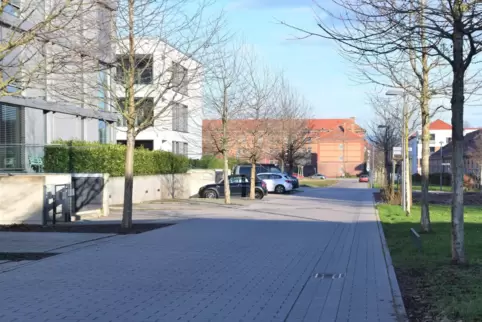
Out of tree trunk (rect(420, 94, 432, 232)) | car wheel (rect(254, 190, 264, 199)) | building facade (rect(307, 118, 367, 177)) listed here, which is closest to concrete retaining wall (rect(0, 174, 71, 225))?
tree trunk (rect(420, 94, 432, 232))

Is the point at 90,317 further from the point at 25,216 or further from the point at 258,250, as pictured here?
the point at 25,216

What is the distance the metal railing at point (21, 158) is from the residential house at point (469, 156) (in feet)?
55.8

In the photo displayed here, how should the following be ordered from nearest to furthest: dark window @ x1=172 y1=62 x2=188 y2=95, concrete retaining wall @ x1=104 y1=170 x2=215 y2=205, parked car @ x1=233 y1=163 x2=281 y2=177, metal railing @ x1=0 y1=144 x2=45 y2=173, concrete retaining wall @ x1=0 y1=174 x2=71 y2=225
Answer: dark window @ x1=172 y1=62 x2=188 y2=95, concrete retaining wall @ x1=0 y1=174 x2=71 y2=225, metal railing @ x1=0 y1=144 x2=45 y2=173, concrete retaining wall @ x1=104 y1=170 x2=215 y2=205, parked car @ x1=233 y1=163 x2=281 y2=177

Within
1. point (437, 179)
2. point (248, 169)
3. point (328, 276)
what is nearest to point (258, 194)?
point (248, 169)

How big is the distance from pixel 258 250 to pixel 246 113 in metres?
20.2

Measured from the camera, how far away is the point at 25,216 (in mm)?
17531

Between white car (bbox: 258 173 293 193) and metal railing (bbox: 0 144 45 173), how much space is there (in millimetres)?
20455

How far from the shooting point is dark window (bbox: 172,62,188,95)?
650 inches

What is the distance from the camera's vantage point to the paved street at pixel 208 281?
6930 millimetres

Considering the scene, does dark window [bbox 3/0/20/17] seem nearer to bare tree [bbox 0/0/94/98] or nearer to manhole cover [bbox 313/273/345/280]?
bare tree [bbox 0/0/94/98]

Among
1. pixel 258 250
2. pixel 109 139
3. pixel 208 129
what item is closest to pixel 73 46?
pixel 258 250

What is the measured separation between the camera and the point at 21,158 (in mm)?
25234

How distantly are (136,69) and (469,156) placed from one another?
161 feet

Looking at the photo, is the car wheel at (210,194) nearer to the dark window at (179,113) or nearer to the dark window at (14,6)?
the dark window at (179,113)
